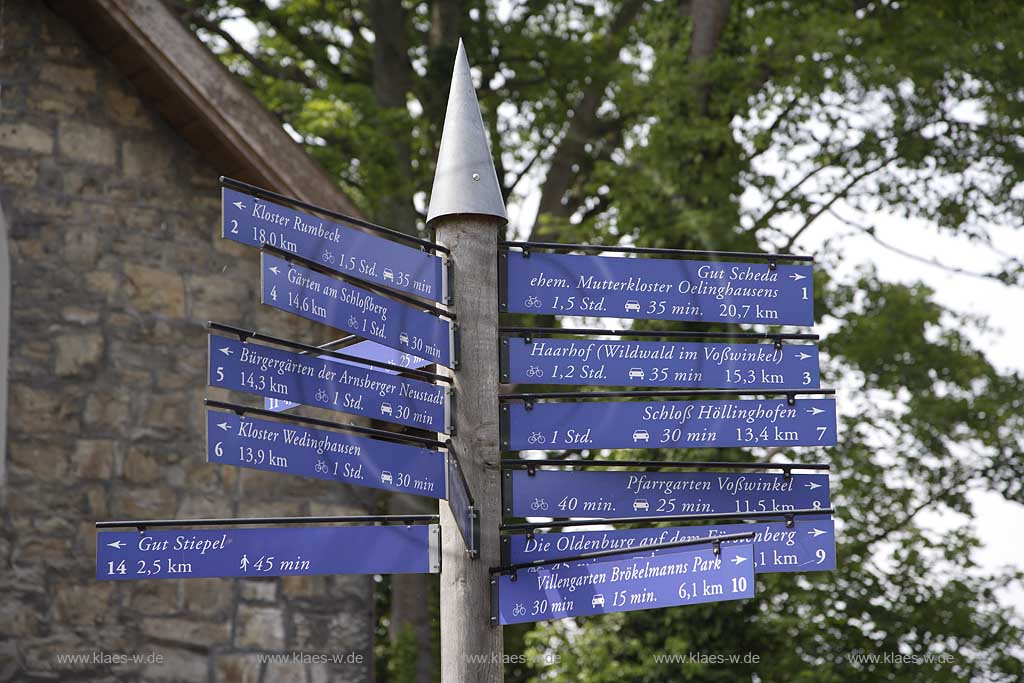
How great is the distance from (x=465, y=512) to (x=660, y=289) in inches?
45.9

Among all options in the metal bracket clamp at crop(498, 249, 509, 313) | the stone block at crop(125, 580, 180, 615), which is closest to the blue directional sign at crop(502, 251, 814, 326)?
the metal bracket clamp at crop(498, 249, 509, 313)

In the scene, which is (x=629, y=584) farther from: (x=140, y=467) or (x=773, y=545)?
(x=140, y=467)

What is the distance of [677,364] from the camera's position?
16.3 ft

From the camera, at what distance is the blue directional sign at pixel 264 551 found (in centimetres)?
430

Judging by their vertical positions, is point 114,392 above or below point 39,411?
above

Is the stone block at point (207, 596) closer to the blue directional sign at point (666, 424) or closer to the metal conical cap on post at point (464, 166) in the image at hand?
the blue directional sign at point (666, 424)

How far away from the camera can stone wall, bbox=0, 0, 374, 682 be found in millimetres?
7094

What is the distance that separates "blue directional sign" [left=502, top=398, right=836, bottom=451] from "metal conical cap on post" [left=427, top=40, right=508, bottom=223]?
2.34 feet

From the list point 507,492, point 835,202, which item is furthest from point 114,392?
point 835,202

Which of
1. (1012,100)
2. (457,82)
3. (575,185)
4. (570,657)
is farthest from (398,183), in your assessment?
(457,82)

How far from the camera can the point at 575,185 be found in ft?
55.1

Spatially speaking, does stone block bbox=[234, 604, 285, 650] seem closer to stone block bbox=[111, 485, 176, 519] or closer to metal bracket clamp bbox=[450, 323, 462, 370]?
stone block bbox=[111, 485, 176, 519]

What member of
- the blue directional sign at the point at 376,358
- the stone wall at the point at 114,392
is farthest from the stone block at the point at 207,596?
the blue directional sign at the point at 376,358

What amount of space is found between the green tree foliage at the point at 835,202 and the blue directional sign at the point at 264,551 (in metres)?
7.70
